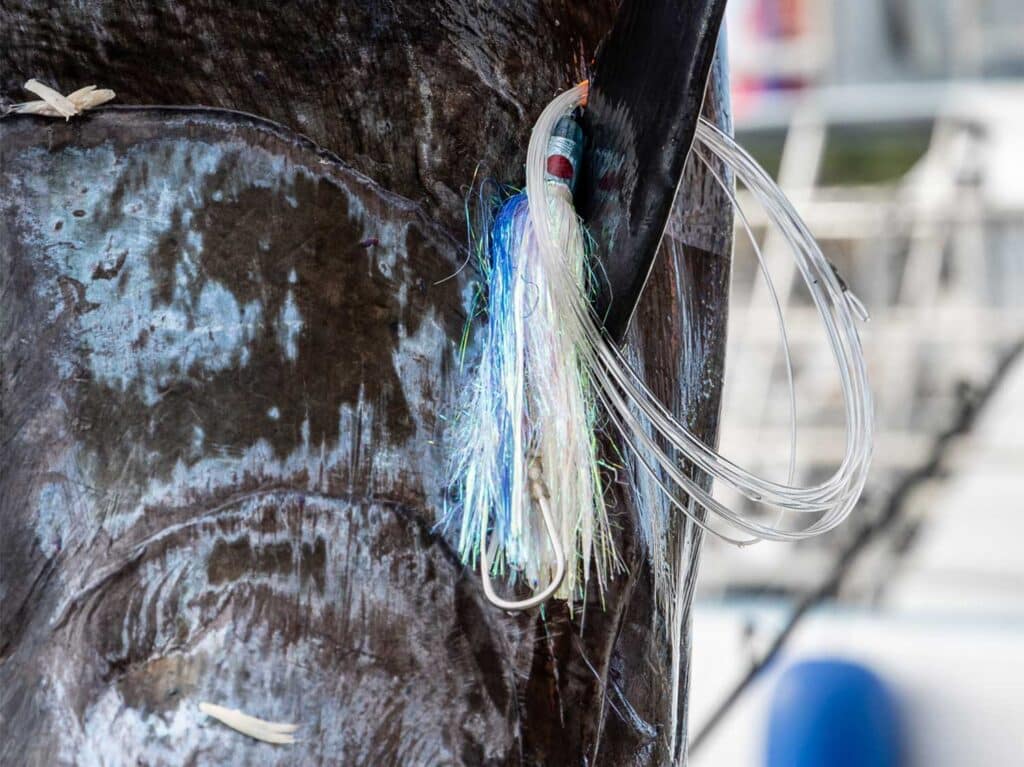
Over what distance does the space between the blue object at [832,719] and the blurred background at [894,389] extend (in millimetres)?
13

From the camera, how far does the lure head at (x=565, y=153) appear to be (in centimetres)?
93

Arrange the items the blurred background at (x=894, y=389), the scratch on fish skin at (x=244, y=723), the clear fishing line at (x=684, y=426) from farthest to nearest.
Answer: the blurred background at (x=894, y=389)
the clear fishing line at (x=684, y=426)
the scratch on fish skin at (x=244, y=723)

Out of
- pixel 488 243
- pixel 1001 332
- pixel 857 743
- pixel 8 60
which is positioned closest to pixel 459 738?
pixel 488 243

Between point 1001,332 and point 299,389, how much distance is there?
24.7 feet

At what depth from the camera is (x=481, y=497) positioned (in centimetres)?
89

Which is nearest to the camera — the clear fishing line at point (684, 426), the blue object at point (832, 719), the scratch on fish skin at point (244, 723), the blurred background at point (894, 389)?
the scratch on fish skin at point (244, 723)

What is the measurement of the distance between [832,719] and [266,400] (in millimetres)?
4727

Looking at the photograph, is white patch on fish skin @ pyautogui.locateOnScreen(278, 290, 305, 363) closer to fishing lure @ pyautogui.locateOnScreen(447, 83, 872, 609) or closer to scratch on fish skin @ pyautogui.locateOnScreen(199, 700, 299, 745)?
fishing lure @ pyautogui.locateOnScreen(447, 83, 872, 609)

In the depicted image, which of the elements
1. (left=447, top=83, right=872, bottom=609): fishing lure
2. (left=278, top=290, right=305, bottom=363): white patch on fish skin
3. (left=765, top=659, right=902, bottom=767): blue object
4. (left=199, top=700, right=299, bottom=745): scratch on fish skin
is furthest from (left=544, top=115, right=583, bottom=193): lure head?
(left=765, top=659, right=902, bottom=767): blue object

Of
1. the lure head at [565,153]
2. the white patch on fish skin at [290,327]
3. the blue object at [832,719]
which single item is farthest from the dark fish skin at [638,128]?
the blue object at [832,719]

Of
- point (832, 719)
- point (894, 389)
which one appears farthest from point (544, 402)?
point (894, 389)

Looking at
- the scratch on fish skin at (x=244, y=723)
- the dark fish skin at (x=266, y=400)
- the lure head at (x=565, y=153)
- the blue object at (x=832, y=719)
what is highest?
the lure head at (x=565, y=153)

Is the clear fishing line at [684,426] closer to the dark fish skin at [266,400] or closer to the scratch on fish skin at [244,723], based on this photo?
the dark fish skin at [266,400]

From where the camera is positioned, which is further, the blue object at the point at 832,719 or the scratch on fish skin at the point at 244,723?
the blue object at the point at 832,719
